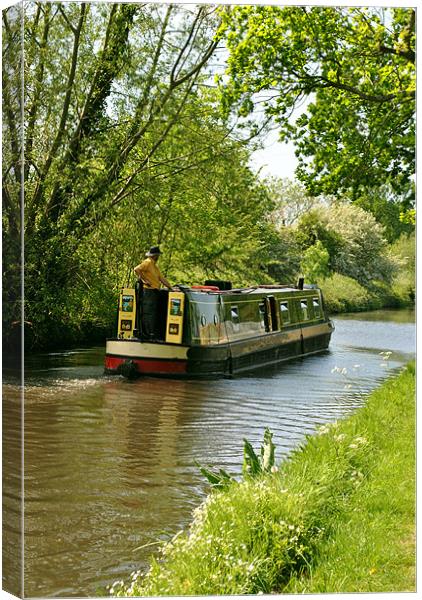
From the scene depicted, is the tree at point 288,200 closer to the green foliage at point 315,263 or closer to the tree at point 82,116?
the green foliage at point 315,263

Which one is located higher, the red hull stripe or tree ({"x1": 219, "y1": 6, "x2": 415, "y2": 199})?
tree ({"x1": 219, "y1": 6, "x2": 415, "y2": 199})

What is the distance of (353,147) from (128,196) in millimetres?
1375

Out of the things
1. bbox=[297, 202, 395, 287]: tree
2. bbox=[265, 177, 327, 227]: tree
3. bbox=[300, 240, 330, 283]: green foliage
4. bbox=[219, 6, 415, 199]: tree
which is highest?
bbox=[219, 6, 415, 199]: tree

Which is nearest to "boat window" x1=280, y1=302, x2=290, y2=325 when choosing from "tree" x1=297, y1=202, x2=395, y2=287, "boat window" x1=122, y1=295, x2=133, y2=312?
"tree" x1=297, y1=202, x2=395, y2=287

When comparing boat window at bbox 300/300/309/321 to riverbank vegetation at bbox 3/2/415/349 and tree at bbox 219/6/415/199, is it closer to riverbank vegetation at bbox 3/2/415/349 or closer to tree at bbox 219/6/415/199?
riverbank vegetation at bbox 3/2/415/349

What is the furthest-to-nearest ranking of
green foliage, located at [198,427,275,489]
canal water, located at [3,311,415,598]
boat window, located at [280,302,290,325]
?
boat window, located at [280,302,290,325] < green foliage, located at [198,427,275,489] < canal water, located at [3,311,415,598]

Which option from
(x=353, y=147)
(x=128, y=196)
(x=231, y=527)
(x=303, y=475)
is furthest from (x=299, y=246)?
(x=231, y=527)

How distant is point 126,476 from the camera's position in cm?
512

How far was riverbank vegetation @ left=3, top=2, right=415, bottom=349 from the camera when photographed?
17.5 feet

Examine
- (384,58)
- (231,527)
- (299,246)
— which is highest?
(384,58)

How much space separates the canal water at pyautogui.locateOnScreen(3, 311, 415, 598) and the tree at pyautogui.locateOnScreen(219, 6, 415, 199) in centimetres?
92

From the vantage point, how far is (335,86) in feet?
18.3

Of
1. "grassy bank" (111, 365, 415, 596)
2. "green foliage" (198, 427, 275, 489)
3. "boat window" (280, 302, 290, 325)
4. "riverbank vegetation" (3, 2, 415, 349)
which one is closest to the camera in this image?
"grassy bank" (111, 365, 415, 596)

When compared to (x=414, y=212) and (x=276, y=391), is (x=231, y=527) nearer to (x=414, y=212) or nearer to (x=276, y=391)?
(x=276, y=391)
